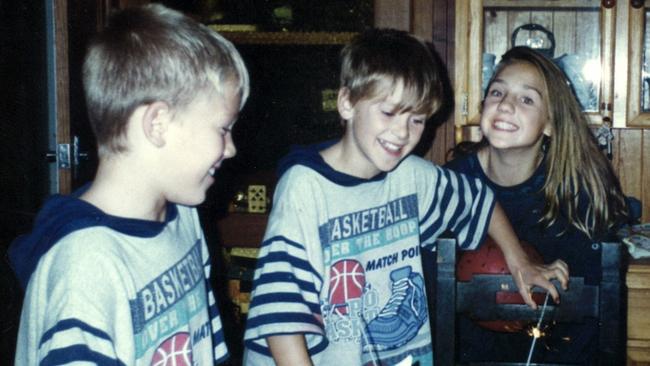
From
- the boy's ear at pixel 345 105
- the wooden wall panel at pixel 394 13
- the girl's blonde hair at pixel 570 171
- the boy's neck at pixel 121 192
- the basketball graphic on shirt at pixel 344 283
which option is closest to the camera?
the boy's neck at pixel 121 192

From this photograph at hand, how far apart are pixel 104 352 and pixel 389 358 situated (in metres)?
0.71

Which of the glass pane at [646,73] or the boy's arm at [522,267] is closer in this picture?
the boy's arm at [522,267]

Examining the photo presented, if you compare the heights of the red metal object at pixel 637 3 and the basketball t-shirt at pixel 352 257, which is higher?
the red metal object at pixel 637 3

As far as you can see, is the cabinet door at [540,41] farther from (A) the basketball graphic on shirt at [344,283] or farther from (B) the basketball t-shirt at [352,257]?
(A) the basketball graphic on shirt at [344,283]

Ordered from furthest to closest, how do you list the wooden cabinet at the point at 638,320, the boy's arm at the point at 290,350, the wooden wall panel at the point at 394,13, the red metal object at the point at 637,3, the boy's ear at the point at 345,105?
the wooden wall panel at the point at 394,13
the red metal object at the point at 637,3
the wooden cabinet at the point at 638,320
the boy's ear at the point at 345,105
the boy's arm at the point at 290,350

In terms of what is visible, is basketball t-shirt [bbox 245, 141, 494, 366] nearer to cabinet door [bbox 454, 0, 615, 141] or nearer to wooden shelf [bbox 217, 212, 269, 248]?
cabinet door [bbox 454, 0, 615, 141]

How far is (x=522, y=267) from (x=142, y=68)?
2.77ft

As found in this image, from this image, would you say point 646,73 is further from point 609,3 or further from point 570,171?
point 570,171

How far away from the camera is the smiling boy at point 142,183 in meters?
0.96

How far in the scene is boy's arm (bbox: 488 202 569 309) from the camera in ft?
4.35

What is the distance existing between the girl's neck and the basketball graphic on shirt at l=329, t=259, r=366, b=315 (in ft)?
2.08

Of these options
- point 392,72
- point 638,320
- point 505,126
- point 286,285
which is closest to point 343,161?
point 392,72

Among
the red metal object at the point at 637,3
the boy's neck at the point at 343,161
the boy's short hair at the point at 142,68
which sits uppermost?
the red metal object at the point at 637,3

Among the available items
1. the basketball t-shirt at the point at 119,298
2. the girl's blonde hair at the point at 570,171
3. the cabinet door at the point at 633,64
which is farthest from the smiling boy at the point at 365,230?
the cabinet door at the point at 633,64
